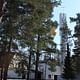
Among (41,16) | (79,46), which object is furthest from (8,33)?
(79,46)

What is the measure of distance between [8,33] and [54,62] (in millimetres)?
9274

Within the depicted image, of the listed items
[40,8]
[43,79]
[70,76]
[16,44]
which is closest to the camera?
[40,8]

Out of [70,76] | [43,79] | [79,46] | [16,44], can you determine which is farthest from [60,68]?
[16,44]

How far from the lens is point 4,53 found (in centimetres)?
1702

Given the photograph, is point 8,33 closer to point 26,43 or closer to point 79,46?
point 26,43

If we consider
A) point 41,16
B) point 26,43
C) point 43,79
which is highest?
point 41,16

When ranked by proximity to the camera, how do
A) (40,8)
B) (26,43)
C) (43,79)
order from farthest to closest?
(43,79) < (26,43) < (40,8)

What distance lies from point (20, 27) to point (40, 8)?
238cm

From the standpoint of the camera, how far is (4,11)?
14438 millimetres

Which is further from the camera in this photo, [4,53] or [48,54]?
[48,54]

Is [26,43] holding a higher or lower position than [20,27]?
lower

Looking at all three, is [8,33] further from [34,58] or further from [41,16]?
[34,58]

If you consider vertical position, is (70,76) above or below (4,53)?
below

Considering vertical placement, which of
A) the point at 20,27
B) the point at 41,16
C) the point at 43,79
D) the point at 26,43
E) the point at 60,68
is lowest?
the point at 43,79
